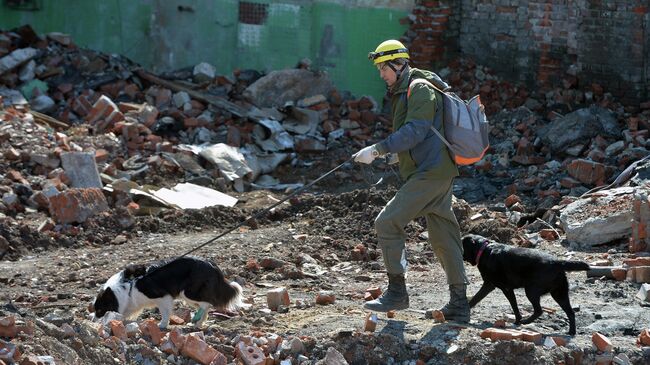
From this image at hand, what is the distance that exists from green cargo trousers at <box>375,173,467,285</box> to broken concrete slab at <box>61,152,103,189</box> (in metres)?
6.30

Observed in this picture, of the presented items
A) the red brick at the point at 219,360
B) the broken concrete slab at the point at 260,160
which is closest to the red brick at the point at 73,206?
the broken concrete slab at the point at 260,160

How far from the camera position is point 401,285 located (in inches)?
293

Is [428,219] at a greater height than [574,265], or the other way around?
[428,219]

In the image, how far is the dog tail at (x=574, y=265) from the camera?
7.26m

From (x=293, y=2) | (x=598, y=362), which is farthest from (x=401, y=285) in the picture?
(x=293, y=2)

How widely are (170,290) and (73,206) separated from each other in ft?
14.6

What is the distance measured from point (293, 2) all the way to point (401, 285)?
36.5ft

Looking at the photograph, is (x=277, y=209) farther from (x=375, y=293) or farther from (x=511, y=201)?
(x=375, y=293)

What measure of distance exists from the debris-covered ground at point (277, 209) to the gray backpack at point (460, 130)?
Answer: 46.2 inches

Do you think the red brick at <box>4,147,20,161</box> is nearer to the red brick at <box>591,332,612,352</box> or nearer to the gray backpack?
the gray backpack

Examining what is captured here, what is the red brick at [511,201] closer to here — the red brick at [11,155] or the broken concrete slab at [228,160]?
the broken concrete slab at [228,160]

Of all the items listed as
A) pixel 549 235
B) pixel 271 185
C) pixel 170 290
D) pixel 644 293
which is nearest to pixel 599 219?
pixel 549 235

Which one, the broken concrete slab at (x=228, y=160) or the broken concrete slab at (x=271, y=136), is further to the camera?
the broken concrete slab at (x=271, y=136)

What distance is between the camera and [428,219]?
745cm
